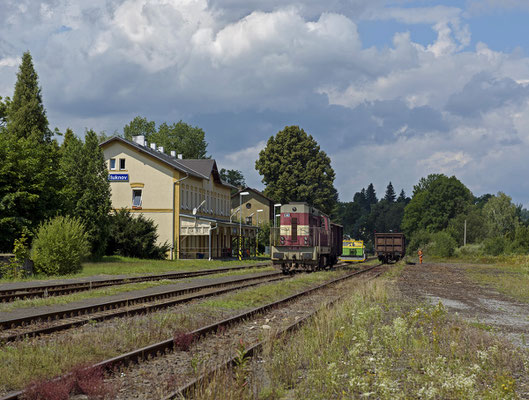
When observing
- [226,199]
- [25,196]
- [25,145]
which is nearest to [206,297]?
[25,196]

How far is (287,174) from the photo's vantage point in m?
72.4

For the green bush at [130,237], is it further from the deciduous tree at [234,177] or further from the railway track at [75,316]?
the deciduous tree at [234,177]

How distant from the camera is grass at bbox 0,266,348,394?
7203 millimetres

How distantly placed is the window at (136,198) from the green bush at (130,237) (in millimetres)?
7814

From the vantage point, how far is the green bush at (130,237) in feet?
140

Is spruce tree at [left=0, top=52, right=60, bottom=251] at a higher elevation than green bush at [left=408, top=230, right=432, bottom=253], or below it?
higher

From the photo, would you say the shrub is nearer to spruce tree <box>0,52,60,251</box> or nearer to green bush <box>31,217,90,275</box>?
spruce tree <box>0,52,60,251</box>

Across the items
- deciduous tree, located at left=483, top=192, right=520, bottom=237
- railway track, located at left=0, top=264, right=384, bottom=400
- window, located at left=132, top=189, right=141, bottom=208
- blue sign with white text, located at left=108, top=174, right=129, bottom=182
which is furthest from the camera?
deciduous tree, located at left=483, top=192, right=520, bottom=237

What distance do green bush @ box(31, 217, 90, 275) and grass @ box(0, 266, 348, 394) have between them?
38.2ft

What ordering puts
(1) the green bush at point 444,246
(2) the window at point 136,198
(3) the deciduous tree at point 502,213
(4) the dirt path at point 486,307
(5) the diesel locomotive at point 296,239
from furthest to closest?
1. (3) the deciduous tree at point 502,213
2. (1) the green bush at point 444,246
3. (2) the window at point 136,198
4. (5) the diesel locomotive at point 296,239
5. (4) the dirt path at point 486,307

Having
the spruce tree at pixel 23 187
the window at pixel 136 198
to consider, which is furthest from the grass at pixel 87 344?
the window at pixel 136 198

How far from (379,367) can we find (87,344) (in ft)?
14.9

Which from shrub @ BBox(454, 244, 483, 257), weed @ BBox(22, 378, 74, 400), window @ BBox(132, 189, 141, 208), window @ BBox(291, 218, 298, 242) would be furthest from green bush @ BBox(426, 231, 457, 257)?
weed @ BBox(22, 378, 74, 400)

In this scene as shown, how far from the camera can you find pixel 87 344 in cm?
903
